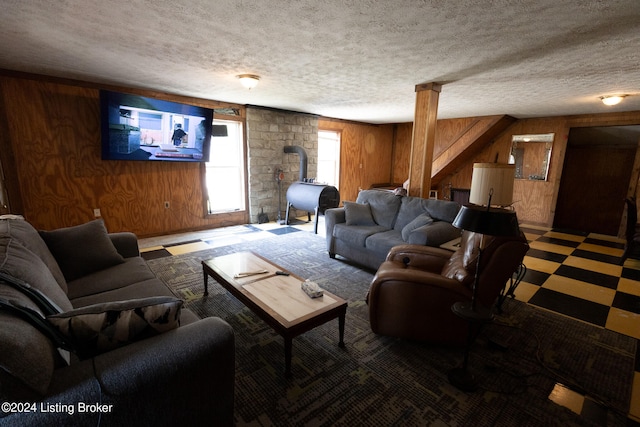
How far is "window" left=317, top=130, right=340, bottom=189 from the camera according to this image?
7.03 m

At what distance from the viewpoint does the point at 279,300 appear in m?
1.94

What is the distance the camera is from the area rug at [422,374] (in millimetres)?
1495

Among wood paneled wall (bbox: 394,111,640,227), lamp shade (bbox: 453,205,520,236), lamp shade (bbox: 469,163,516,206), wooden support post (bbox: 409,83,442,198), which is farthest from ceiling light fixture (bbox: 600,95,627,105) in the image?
lamp shade (bbox: 453,205,520,236)

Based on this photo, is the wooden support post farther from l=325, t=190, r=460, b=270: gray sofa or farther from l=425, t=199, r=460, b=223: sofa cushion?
l=425, t=199, r=460, b=223: sofa cushion

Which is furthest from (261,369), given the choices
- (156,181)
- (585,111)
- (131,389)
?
(585,111)

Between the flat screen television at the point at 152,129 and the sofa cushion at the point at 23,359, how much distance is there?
368cm

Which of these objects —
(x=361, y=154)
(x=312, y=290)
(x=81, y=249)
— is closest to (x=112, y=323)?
(x=312, y=290)

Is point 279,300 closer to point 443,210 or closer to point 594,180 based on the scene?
point 443,210

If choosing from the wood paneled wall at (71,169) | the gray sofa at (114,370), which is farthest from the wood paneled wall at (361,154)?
the gray sofa at (114,370)

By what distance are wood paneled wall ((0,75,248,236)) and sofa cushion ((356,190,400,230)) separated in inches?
125

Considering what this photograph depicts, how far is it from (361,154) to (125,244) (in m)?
6.15

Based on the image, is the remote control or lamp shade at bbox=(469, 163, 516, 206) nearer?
the remote control

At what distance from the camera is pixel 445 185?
744 cm

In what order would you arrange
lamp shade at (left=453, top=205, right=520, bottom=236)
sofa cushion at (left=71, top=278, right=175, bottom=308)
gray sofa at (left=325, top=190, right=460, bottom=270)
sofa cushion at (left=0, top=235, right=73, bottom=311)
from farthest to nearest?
gray sofa at (left=325, top=190, right=460, bottom=270)
sofa cushion at (left=71, top=278, right=175, bottom=308)
lamp shade at (left=453, top=205, right=520, bottom=236)
sofa cushion at (left=0, top=235, right=73, bottom=311)
